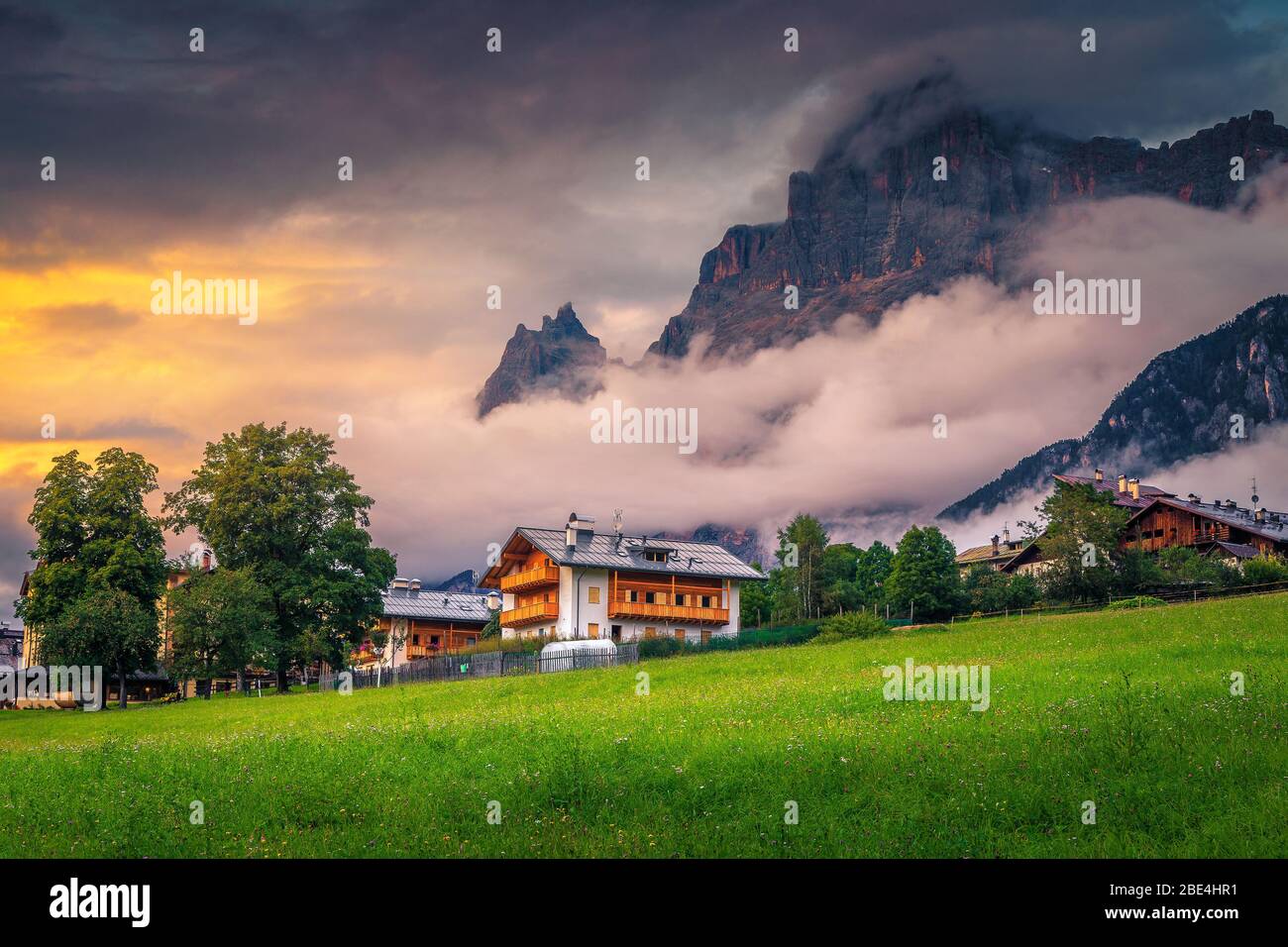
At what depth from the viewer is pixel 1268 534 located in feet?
334

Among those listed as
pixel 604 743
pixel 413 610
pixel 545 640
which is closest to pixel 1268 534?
pixel 545 640

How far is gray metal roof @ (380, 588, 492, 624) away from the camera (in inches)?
4259

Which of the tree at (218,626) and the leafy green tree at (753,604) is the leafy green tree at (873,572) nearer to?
the leafy green tree at (753,604)

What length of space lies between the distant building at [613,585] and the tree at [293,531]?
473 inches

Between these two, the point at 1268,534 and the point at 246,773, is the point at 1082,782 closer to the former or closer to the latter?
the point at 246,773

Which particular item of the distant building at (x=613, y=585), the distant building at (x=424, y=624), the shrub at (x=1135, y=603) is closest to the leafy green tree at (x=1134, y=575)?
the shrub at (x=1135, y=603)

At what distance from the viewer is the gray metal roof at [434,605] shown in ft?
355

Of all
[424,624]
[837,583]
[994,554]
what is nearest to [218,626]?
[424,624]

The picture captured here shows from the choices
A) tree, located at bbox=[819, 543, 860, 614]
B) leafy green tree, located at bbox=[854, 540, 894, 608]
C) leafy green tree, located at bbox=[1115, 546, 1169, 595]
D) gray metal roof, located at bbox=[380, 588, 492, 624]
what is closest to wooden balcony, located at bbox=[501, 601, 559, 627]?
gray metal roof, located at bbox=[380, 588, 492, 624]

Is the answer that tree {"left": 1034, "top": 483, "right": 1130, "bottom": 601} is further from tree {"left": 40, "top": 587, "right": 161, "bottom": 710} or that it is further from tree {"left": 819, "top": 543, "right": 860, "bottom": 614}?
tree {"left": 40, "top": 587, "right": 161, "bottom": 710}

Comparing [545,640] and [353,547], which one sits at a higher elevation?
[353,547]

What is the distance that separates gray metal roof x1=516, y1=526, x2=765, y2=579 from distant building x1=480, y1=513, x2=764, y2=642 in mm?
69

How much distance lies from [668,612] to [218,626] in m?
30.6
